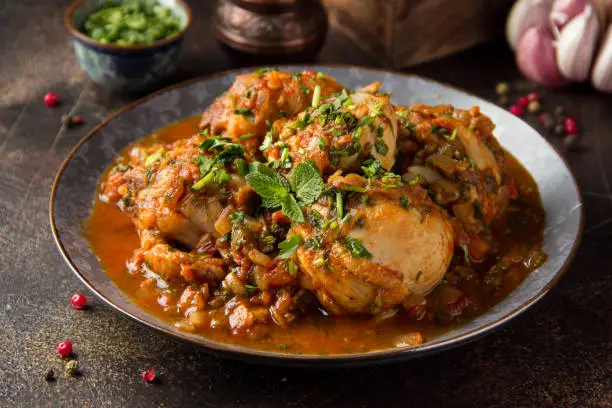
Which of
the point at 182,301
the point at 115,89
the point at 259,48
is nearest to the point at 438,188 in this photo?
the point at 182,301

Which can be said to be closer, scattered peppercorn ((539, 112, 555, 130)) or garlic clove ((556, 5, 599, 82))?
scattered peppercorn ((539, 112, 555, 130))


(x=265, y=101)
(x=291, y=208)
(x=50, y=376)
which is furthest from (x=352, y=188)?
(x=50, y=376)

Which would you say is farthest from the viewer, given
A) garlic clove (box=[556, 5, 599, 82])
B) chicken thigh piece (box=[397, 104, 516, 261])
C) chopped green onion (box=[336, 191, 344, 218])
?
garlic clove (box=[556, 5, 599, 82])

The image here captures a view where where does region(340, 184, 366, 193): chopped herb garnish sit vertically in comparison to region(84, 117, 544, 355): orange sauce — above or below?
above

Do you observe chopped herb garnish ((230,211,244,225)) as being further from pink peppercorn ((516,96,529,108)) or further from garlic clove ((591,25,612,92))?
garlic clove ((591,25,612,92))

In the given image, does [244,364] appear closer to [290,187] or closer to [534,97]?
[290,187]

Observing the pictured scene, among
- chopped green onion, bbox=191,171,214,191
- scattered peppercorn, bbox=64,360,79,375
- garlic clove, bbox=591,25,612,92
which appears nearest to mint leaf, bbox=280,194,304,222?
chopped green onion, bbox=191,171,214,191

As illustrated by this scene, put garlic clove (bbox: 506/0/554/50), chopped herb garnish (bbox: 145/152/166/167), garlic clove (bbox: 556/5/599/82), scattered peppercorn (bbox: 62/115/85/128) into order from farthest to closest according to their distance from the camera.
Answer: garlic clove (bbox: 506/0/554/50), garlic clove (bbox: 556/5/599/82), scattered peppercorn (bbox: 62/115/85/128), chopped herb garnish (bbox: 145/152/166/167)
